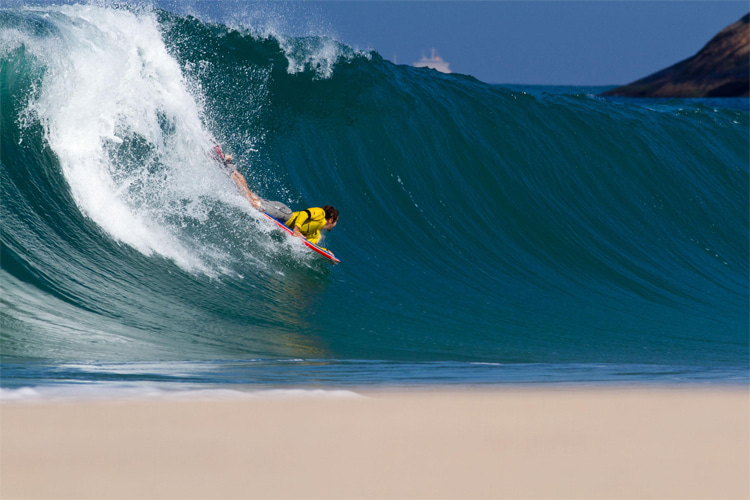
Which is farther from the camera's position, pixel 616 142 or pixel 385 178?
pixel 616 142

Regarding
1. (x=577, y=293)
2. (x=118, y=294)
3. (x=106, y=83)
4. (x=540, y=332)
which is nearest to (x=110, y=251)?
(x=118, y=294)

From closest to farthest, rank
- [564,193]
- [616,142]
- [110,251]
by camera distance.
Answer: [110,251] < [564,193] < [616,142]

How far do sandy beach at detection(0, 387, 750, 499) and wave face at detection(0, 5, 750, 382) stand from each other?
5.17ft

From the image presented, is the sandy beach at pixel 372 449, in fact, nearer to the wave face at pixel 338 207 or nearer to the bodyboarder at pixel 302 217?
the wave face at pixel 338 207

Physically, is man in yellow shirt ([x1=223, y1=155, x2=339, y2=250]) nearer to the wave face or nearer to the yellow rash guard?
the yellow rash guard

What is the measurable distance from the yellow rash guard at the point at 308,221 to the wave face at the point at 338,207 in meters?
0.19

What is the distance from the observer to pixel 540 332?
738 cm

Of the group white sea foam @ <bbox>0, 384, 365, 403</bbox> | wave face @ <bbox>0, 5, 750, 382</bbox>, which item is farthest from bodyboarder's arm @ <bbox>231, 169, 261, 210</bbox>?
white sea foam @ <bbox>0, 384, 365, 403</bbox>

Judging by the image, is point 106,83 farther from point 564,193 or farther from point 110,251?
point 564,193

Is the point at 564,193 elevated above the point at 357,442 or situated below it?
above

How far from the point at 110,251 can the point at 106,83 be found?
2105mm

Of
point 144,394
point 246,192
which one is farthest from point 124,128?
point 144,394

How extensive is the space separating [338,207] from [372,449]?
6.33 metres

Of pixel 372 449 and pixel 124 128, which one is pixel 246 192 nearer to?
pixel 124 128
